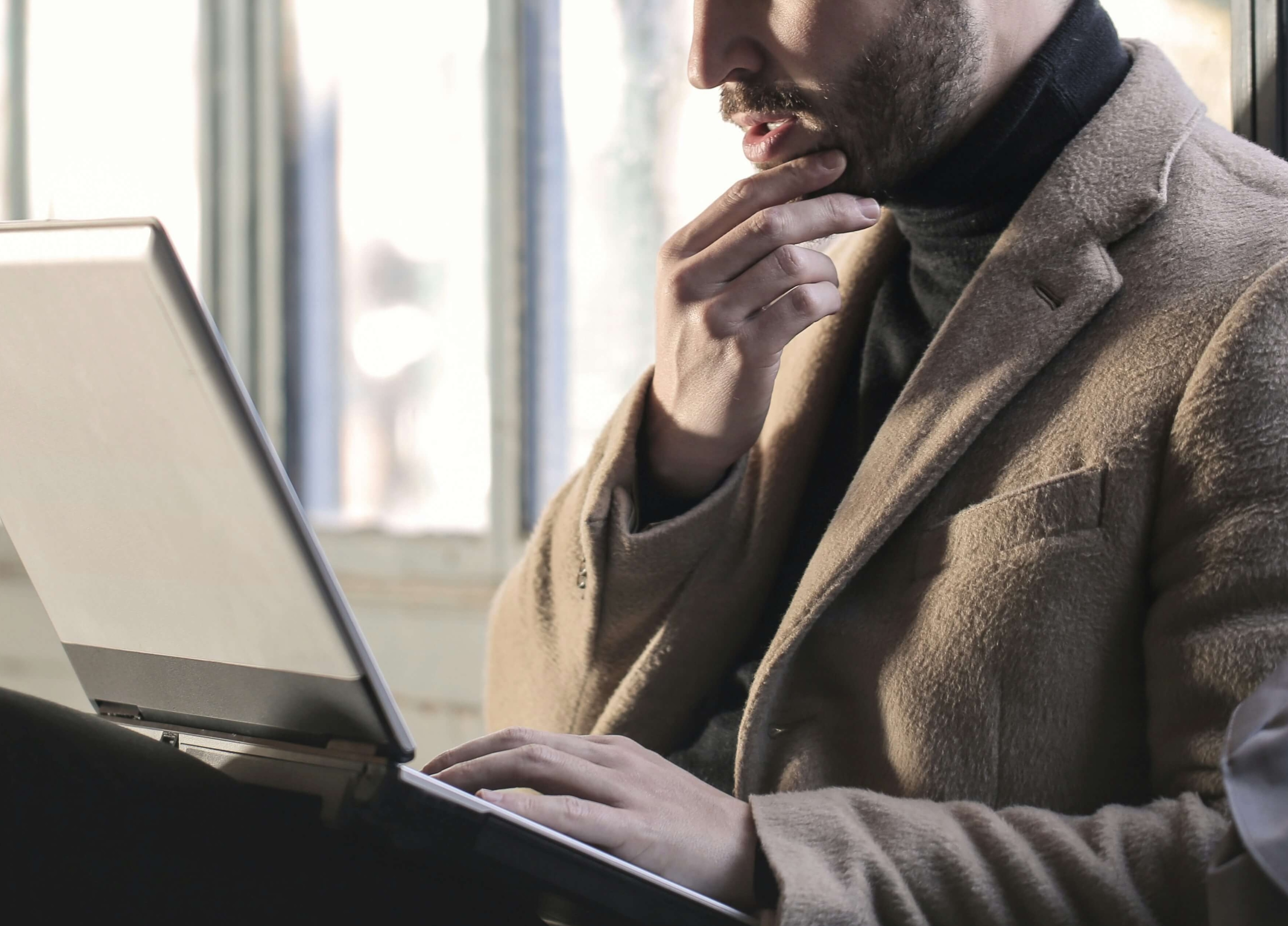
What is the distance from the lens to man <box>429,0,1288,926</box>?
67 cm

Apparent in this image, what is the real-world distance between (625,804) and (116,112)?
2520 mm

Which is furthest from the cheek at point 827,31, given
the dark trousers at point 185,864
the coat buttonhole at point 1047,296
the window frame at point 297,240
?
the window frame at point 297,240

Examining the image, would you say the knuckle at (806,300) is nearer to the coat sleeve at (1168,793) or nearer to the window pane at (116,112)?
the coat sleeve at (1168,793)

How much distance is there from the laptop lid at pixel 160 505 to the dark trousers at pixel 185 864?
0.17 ft

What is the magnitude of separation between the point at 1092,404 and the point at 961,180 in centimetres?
25

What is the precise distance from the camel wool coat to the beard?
105mm

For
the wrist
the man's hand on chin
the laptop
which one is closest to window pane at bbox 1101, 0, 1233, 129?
the wrist

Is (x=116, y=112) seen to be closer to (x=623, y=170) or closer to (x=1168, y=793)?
(x=623, y=170)

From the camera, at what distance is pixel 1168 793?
0.72 metres

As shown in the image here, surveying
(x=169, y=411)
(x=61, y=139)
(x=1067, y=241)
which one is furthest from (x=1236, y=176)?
(x=61, y=139)

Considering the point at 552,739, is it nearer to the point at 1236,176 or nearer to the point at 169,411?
the point at 169,411

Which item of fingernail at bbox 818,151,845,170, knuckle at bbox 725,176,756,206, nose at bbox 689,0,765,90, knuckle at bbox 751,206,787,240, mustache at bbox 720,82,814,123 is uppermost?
nose at bbox 689,0,765,90

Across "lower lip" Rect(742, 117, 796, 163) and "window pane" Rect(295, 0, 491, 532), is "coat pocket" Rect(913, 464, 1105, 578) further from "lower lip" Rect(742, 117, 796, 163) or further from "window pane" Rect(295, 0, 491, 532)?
"window pane" Rect(295, 0, 491, 532)

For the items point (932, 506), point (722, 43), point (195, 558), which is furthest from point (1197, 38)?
point (195, 558)
